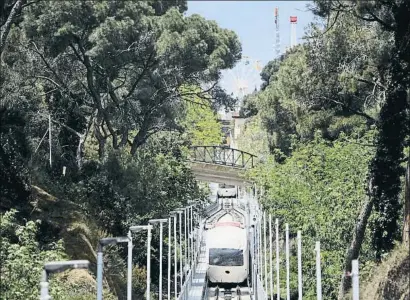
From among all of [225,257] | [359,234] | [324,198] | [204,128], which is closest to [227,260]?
[225,257]

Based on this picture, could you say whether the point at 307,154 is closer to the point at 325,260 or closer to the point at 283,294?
the point at 283,294

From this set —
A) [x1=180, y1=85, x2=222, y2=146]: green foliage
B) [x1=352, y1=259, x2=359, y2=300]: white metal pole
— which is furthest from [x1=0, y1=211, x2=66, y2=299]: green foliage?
[x1=180, y1=85, x2=222, y2=146]: green foliage

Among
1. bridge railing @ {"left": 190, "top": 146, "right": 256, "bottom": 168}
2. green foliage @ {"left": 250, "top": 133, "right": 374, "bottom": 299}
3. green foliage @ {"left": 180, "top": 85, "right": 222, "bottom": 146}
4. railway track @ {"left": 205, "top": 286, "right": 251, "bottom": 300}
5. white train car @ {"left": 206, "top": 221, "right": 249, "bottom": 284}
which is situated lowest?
railway track @ {"left": 205, "top": 286, "right": 251, "bottom": 300}

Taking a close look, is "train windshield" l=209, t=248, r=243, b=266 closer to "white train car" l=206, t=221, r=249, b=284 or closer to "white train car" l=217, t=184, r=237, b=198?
"white train car" l=206, t=221, r=249, b=284

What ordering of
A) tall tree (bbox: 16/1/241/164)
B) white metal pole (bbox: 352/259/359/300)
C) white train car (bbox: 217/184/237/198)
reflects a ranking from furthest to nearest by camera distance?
white train car (bbox: 217/184/237/198)
tall tree (bbox: 16/1/241/164)
white metal pole (bbox: 352/259/359/300)

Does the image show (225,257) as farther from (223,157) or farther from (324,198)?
(223,157)

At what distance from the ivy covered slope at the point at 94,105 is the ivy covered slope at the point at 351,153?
5.20 m

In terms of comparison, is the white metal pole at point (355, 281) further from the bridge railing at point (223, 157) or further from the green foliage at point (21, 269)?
the bridge railing at point (223, 157)

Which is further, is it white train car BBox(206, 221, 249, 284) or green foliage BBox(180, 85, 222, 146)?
green foliage BBox(180, 85, 222, 146)

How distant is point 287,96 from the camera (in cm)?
3503

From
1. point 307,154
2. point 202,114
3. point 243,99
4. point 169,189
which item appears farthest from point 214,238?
point 243,99

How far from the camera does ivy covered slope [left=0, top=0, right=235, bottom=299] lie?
20188 millimetres

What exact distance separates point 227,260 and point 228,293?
192 cm

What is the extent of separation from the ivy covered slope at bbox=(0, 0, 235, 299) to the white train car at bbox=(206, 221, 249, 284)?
273cm
